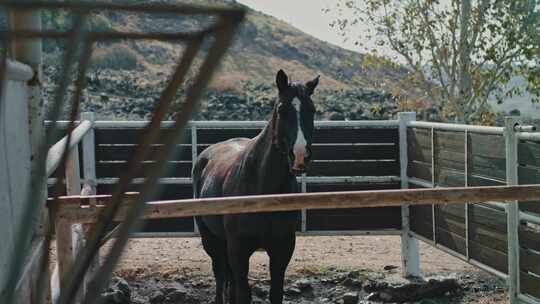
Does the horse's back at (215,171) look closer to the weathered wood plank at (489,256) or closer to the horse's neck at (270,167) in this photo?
the horse's neck at (270,167)

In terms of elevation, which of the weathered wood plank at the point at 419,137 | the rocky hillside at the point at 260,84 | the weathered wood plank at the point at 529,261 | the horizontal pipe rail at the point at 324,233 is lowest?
the horizontal pipe rail at the point at 324,233

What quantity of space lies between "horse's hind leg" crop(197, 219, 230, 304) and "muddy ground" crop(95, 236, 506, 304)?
60cm

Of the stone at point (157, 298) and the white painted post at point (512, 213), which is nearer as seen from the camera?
the white painted post at point (512, 213)

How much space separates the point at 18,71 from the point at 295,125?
299 cm

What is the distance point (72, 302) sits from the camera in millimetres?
622

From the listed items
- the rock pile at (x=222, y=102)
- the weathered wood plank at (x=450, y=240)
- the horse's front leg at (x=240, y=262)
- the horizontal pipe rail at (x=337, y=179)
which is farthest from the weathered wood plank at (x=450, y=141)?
the rock pile at (x=222, y=102)

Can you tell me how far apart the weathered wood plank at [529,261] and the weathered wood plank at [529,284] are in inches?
1.6

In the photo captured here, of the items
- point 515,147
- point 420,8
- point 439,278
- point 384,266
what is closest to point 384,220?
point 384,266

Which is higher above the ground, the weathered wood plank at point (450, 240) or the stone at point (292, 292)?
the weathered wood plank at point (450, 240)

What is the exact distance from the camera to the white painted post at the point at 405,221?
7.91 metres

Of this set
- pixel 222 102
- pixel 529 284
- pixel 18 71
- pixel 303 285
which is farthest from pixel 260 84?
pixel 18 71

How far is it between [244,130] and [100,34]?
24.9ft

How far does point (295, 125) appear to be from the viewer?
4848mm

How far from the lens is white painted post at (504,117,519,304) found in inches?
209
